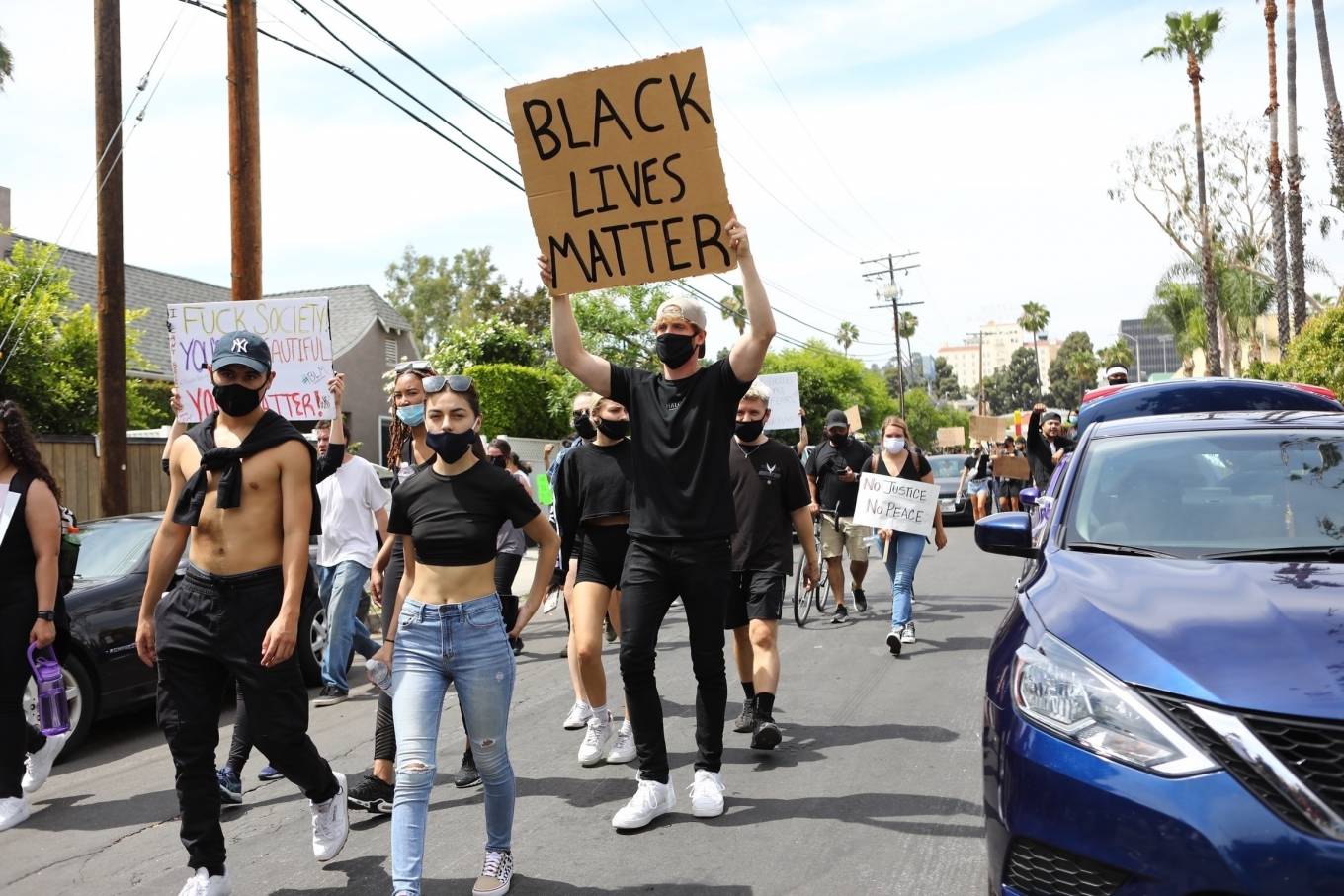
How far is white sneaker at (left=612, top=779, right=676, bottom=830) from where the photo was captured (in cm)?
483

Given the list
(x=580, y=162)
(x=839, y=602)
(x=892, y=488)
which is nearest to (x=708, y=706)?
(x=580, y=162)

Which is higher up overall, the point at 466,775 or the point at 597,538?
the point at 597,538

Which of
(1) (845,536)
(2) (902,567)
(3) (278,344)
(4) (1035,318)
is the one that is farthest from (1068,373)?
(3) (278,344)

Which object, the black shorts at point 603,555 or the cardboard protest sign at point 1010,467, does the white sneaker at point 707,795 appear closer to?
the black shorts at point 603,555

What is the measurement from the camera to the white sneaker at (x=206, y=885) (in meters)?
4.10

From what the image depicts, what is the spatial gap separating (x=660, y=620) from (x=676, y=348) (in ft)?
3.83

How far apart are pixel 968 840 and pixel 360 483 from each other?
477 centimetres

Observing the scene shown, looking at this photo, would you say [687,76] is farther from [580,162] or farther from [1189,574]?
[1189,574]

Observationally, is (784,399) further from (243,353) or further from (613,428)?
(243,353)

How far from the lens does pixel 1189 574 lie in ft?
11.3

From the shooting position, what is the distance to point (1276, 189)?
104 ft

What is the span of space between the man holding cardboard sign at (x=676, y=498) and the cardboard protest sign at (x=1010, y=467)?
15.9 m

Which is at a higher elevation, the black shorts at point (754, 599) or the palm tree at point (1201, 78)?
the palm tree at point (1201, 78)

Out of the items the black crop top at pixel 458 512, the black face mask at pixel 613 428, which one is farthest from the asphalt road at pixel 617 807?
the black face mask at pixel 613 428
